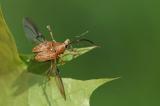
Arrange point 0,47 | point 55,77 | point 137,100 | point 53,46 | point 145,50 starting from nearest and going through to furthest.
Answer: point 0,47, point 55,77, point 53,46, point 137,100, point 145,50

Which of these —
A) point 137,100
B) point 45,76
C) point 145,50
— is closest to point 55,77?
point 45,76

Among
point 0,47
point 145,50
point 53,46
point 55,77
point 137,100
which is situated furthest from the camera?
point 145,50

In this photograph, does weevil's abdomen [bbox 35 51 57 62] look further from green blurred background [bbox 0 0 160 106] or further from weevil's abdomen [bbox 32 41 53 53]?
green blurred background [bbox 0 0 160 106]

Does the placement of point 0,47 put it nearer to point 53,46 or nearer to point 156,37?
point 53,46

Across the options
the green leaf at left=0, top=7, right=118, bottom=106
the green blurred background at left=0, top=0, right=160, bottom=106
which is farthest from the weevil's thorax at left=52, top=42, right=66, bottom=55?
the green blurred background at left=0, top=0, right=160, bottom=106

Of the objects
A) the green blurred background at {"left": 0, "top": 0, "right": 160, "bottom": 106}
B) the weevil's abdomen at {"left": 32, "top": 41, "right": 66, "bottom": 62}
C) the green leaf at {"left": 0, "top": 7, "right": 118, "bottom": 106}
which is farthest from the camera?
the green blurred background at {"left": 0, "top": 0, "right": 160, "bottom": 106}

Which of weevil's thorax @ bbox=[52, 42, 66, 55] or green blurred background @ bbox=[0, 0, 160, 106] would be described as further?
green blurred background @ bbox=[0, 0, 160, 106]

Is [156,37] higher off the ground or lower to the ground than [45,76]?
lower
